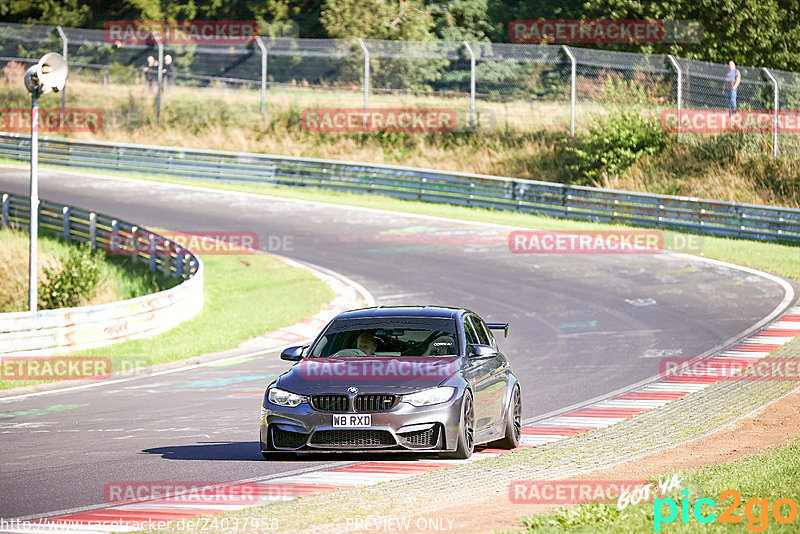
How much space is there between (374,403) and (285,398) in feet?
2.63

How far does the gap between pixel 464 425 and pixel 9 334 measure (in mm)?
9446

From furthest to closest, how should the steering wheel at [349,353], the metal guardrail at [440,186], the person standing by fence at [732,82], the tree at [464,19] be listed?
the tree at [464,19] → the person standing by fence at [732,82] → the metal guardrail at [440,186] → the steering wheel at [349,353]

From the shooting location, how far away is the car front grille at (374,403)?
32.2 feet

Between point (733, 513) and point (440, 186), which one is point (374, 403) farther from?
point (440, 186)

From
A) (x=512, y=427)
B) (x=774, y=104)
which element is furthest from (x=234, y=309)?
(x=774, y=104)

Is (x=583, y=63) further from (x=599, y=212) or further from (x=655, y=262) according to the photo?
(x=655, y=262)

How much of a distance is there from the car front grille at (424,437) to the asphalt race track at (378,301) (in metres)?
0.75

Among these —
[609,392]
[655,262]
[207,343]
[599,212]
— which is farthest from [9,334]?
[599,212]

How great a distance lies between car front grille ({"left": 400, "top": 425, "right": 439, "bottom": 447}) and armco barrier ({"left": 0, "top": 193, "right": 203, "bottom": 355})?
9289 millimetres

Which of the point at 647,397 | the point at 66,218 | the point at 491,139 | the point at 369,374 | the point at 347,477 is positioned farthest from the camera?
the point at 491,139

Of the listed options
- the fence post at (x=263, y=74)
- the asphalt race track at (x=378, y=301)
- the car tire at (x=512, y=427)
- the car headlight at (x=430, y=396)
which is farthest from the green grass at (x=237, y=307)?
the fence post at (x=263, y=74)

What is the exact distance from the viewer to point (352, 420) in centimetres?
980

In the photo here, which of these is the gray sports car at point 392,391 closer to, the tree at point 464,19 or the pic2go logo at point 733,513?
the pic2go logo at point 733,513

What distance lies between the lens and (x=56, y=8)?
69438 mm
